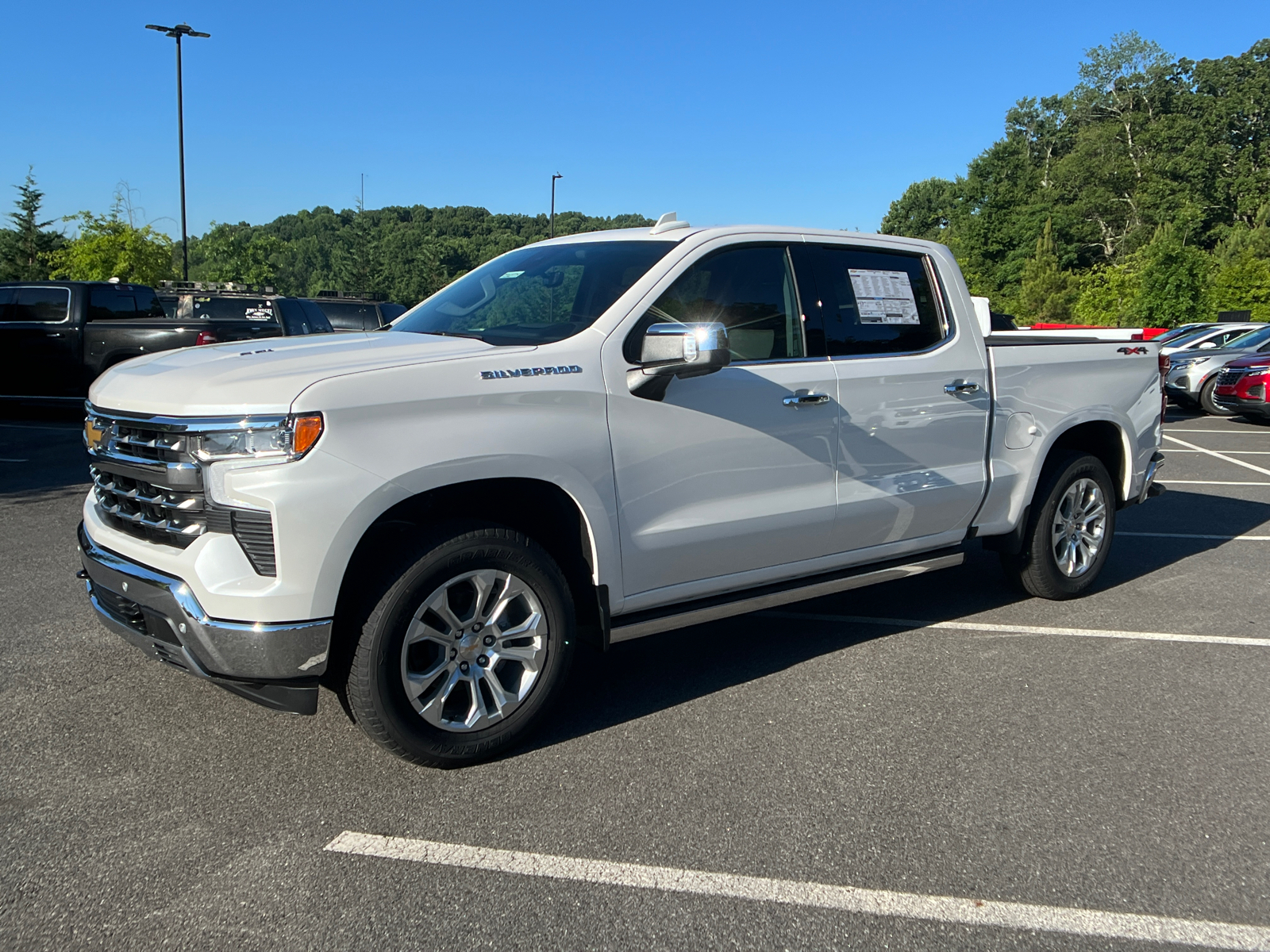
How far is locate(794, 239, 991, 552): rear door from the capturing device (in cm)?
475

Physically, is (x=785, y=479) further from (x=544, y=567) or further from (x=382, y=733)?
(x=382, y=733)

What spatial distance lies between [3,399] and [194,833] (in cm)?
1329

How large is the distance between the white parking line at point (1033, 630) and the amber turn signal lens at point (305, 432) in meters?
3.16

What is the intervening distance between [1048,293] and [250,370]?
200 ft

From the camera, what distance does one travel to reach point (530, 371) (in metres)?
3.74

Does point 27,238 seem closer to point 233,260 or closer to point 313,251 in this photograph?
point 233,260

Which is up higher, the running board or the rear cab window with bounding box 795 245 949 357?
the rear cab window with bounding box 795 245 949 357

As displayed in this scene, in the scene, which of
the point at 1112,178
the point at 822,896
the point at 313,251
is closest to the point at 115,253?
the point at 822,896

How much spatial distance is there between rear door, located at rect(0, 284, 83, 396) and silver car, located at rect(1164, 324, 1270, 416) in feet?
56.0

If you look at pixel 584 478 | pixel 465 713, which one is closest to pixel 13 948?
pixel 465 713

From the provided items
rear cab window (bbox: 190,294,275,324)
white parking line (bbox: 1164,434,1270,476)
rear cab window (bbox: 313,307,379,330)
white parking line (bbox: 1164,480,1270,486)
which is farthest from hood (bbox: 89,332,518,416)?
rear cab window (bbox: 313,307,379,330)

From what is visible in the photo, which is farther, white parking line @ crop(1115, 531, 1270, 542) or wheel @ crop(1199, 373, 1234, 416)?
wheel @ crop(1199, 373, 1234, 416)

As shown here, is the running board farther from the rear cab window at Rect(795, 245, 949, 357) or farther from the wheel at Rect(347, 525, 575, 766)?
the rear cab window at Rect(795, 245, 949, 357)

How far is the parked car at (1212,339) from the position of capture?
1903cm
